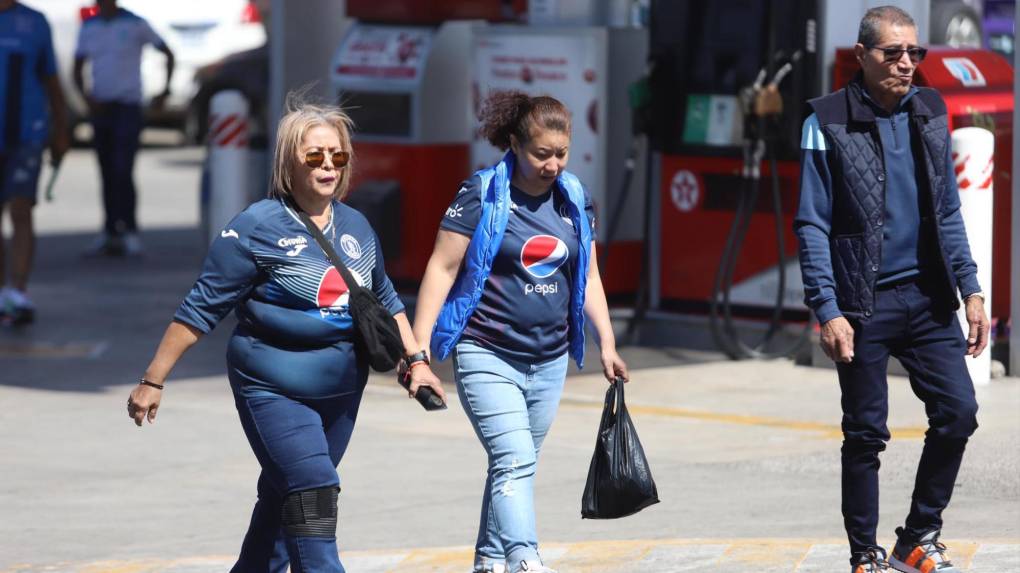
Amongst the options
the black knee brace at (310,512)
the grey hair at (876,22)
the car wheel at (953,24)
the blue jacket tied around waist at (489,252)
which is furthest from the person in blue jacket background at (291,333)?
the car wheel at (953,24)

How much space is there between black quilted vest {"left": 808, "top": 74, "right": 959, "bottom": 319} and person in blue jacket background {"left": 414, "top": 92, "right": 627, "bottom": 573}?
71 cm

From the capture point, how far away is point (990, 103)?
1042 cm

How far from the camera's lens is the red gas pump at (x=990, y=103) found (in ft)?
33.6

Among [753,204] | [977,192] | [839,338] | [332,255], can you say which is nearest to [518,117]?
[332,255]

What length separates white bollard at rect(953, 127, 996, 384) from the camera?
32.2 feet

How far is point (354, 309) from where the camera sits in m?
5.30

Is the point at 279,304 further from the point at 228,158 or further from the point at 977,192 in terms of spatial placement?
the point at 228,158

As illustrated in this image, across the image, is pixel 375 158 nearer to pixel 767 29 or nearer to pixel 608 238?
pixel 608 238

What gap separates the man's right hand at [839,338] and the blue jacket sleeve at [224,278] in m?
1.66

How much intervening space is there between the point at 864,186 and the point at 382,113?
7.47m

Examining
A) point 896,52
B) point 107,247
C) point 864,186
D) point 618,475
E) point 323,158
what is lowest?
point 107,247

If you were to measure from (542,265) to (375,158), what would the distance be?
7.29 meters

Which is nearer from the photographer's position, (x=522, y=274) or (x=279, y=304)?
(x=279, y=304)

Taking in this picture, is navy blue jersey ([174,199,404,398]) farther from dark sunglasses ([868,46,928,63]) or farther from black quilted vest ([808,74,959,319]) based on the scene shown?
dark sunglasses ([868,46,928,63])
